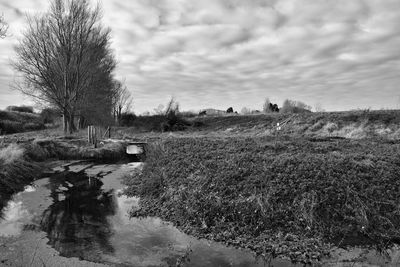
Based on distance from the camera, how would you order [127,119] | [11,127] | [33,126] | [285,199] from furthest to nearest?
[127,119] → [33,126] → [11,127] → [285,199]

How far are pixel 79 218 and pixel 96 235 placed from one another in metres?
1.54

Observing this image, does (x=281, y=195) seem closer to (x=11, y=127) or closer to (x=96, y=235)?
(x=96, y=235)

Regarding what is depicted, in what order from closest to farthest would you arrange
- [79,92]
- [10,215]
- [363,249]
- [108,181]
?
[363,249] → [10,215] → [108,181] → [79,92]

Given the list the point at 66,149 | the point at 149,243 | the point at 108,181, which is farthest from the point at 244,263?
the point at 66,149

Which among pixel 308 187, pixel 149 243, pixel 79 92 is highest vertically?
pixel 79 92

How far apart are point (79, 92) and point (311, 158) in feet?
74.8

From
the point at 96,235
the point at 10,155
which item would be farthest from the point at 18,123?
the point at 96,235

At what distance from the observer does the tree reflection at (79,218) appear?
727 cm

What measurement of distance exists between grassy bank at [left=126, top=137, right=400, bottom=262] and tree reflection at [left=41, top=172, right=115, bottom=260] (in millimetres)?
1165

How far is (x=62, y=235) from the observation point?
26.2ft

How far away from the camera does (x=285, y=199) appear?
28.1 ft

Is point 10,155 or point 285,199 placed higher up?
point 10,155

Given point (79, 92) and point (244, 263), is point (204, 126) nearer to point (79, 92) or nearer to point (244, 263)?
point (79, 92)

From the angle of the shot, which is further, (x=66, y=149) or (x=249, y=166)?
(x=66, y=149)
